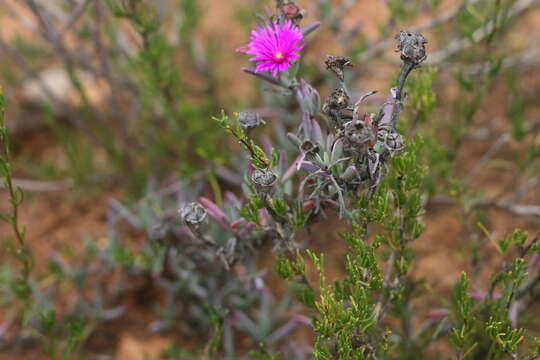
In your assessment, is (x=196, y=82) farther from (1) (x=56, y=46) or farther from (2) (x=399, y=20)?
(2) (x=399, y=20)

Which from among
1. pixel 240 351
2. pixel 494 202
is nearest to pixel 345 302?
pixel 240 351

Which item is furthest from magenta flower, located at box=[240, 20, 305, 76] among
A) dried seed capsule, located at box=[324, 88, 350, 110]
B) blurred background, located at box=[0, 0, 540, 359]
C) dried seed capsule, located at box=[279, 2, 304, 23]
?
blurred background, located at box=[0, 0, 540, 359]

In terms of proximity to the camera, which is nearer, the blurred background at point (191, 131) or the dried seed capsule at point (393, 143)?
the dried seed capsule at point (393, 143)

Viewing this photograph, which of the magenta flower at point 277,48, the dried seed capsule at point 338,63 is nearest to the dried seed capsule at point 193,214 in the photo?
the magenta flower at point 277,48

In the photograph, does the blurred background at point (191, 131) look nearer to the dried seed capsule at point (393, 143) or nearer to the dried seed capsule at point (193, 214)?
the dried seed capsule at point (393, 143)

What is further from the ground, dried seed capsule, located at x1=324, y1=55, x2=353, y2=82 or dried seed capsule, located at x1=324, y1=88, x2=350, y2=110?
dried seed capsule, located at x1=324, y1=55, x2=353, y2=82

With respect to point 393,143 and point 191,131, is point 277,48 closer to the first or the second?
point 393,143

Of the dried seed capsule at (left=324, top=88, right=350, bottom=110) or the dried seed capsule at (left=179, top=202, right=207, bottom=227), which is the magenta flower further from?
the dried seed capsule at (left=179, top=202, right=207, bottom=227)

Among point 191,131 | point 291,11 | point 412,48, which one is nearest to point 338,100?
point 412,48
